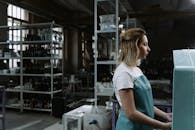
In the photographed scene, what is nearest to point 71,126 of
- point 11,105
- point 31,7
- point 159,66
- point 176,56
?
point 176,56

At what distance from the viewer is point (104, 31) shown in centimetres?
423

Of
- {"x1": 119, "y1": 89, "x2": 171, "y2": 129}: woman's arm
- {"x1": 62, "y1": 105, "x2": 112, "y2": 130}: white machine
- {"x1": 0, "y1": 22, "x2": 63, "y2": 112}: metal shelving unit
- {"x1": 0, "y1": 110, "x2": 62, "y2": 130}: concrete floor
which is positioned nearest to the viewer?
{"x1": 119, "y1": 89, "x2": 171, "y2": 129}: woman's arm

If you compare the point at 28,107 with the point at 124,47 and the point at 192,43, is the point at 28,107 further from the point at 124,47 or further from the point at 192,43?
the point at 192,43

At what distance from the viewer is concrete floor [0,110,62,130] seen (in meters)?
5.02

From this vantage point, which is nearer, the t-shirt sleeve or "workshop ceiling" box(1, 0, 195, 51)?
the t-shirt sleeve

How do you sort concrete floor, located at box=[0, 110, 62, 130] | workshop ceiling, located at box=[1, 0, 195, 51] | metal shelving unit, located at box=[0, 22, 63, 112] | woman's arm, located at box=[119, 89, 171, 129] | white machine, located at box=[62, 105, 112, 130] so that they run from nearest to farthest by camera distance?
1. woman's arm, located at box=[119, 89, 171, 129]
2. white machine, located at box=[62, 105, 112, 130]
3. concrete floor, located at box=[0, 110, 62, 130]
4. metal shelving unit, located at box=[0, 22, 63, 112]
5. workshop ceiling, located at box=[1, 0, 195, 51]

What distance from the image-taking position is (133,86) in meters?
1.34

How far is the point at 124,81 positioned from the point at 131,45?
19 centimetres

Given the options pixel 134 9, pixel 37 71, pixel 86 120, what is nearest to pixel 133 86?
pixel 86 120

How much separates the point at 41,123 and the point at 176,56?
4.87 m

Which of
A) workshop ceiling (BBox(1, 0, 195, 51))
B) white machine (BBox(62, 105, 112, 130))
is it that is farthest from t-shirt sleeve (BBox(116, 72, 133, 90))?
workshop ceiling (BBox(1, 0, 195, 51))

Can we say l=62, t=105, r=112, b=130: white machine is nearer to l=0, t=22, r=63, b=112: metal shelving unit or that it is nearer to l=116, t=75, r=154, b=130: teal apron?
l=116, t=75, r=154, b=130: teal apron

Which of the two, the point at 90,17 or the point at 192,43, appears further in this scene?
the point at 192,43

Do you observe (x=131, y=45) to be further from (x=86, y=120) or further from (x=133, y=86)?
(x=86, y=120)
